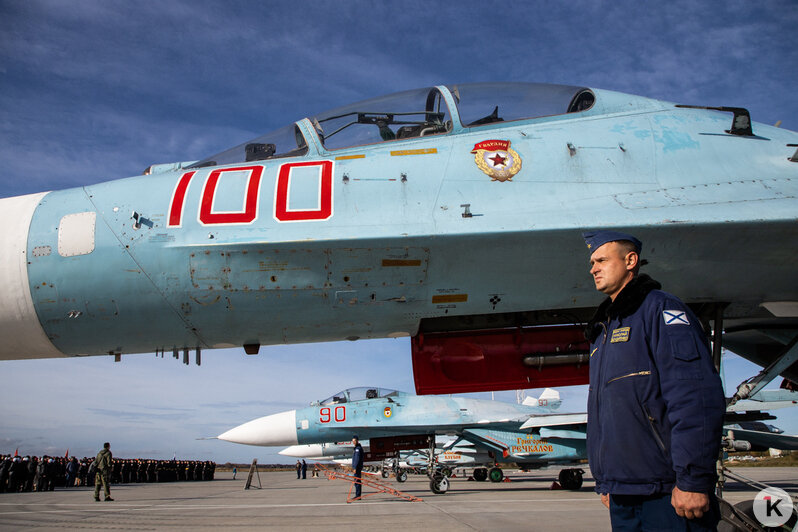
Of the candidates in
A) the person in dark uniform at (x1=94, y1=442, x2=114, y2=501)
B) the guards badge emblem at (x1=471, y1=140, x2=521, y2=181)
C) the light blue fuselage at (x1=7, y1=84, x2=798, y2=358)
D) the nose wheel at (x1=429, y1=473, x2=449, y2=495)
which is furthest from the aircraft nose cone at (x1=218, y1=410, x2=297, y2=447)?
the guards badge emblem at (x1=471, y1=140, x2=521, y2=181)

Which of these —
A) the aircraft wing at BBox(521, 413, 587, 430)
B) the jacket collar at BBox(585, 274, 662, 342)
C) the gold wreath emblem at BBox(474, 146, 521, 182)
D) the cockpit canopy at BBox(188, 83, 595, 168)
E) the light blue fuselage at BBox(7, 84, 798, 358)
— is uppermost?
the cockpit canopy at BBox(188, 83, 595, 168)

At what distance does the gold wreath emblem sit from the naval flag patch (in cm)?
195

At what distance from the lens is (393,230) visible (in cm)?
348

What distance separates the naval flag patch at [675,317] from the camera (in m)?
1.91

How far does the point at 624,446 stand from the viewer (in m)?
1.92

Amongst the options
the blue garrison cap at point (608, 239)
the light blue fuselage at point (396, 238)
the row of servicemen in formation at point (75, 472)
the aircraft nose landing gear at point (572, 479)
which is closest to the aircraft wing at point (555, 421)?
the aircraft nose landing gear at point (572, 479)

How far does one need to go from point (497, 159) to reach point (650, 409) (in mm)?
2312

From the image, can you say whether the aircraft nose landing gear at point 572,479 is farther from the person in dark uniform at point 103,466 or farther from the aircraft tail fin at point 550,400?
the person in dark uniform at point 103,466

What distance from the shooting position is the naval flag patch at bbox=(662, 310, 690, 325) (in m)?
1.91

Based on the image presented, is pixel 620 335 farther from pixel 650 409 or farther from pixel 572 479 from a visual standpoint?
pixel 572 479

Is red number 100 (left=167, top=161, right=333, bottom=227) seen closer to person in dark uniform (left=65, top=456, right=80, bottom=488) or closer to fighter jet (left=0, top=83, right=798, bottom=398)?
fighter jet (left=0, top=83, right=798, bottom=398)

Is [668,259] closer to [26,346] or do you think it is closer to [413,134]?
[413,134]

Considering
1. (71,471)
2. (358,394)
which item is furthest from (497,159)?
(71,471)

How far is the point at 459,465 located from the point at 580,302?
21.9m
